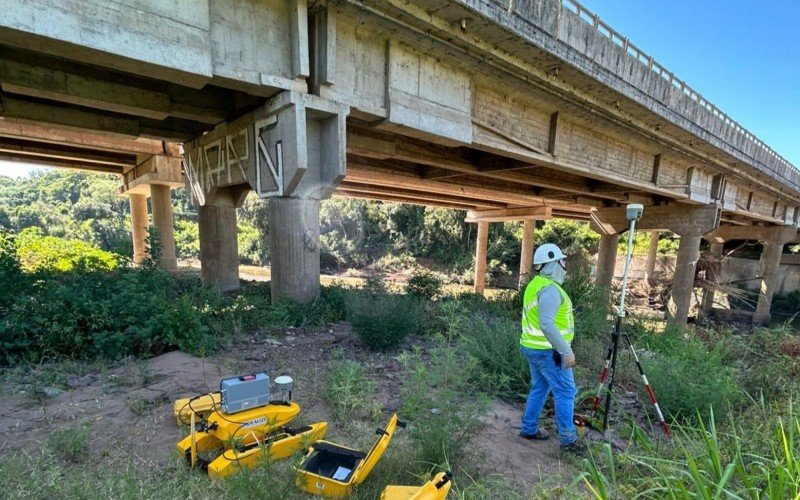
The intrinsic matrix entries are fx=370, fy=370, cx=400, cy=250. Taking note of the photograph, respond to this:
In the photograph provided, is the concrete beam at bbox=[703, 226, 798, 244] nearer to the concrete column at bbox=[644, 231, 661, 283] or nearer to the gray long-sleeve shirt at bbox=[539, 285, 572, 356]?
the concrete column at bbox=[644, 231, 661, 283]

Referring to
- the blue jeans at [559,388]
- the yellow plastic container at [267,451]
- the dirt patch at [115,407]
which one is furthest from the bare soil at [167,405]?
the yellow plastic container at [267,451]

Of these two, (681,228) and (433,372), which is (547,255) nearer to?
(433,372)

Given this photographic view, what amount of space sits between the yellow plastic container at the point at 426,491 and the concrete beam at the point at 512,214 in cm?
1907

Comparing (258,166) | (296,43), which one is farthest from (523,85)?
(258,166)

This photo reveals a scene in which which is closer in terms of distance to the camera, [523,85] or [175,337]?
[175,337]

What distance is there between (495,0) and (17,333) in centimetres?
782

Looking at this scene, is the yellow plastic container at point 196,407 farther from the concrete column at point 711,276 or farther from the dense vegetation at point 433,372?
the concrete column at point 711,276

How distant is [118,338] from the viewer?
4.62 metres

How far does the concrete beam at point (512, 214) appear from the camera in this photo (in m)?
19.6

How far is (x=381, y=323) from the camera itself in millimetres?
5734

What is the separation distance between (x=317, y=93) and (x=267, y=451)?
194 inches

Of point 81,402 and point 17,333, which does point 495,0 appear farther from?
point 17,333

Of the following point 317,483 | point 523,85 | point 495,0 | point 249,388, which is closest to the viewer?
point 317,483

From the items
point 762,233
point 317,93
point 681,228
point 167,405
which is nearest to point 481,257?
point 681,228
